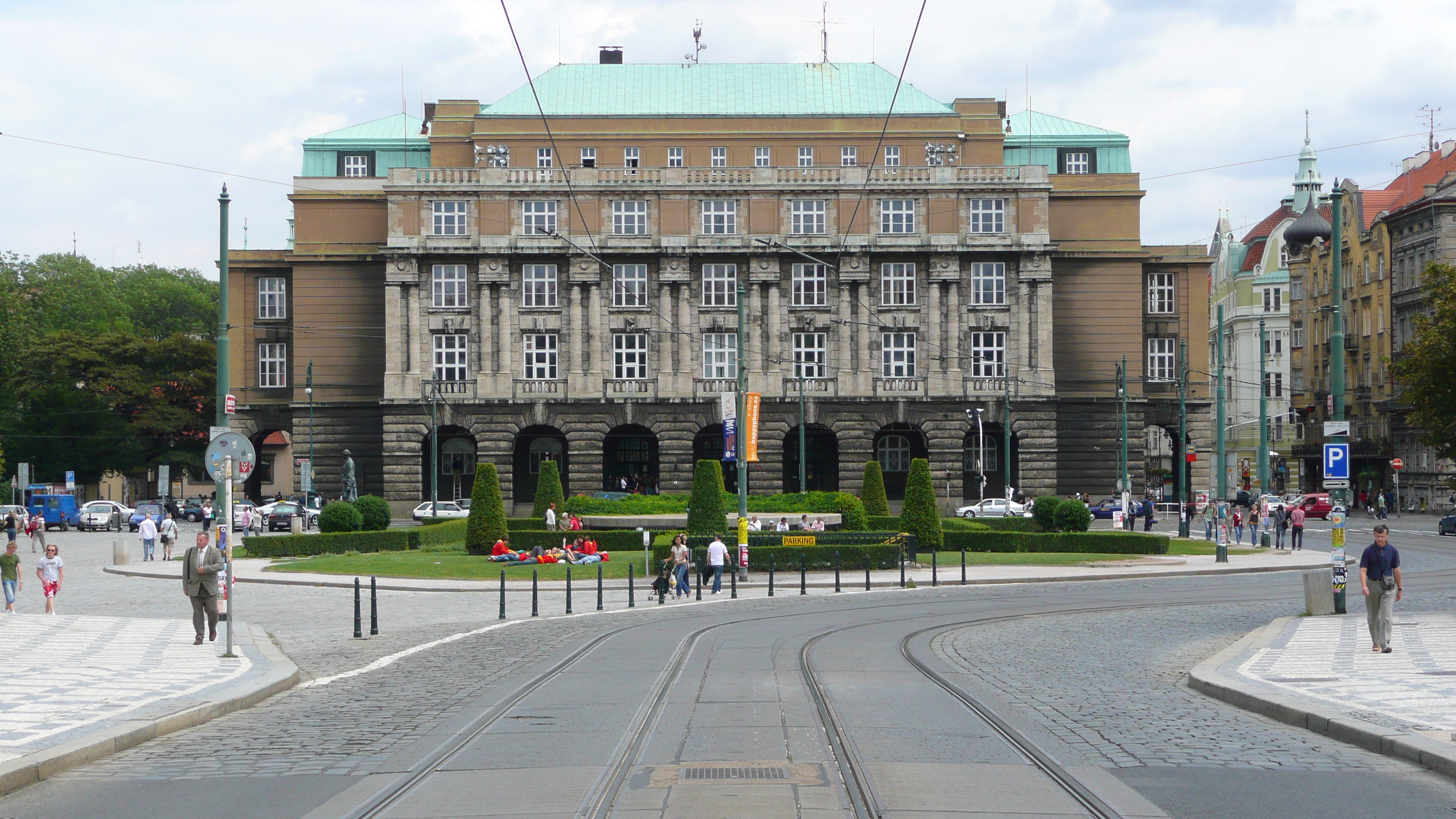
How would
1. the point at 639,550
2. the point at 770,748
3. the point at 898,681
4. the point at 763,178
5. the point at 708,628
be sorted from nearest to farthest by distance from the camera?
the point at 770,748 < the point at 898,681 < the point at 708,628 < the point at 639,550 < the point at 763,178

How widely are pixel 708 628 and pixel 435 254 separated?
165 ft

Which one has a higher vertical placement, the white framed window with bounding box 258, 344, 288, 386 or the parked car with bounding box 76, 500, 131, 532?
the white framed window with bounding box 258, 344, 288, 386

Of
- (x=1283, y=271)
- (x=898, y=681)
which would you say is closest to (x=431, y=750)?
(x=898, y=681)

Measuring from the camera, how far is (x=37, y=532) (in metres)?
45.4

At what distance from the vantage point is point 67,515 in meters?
Result: 71.1

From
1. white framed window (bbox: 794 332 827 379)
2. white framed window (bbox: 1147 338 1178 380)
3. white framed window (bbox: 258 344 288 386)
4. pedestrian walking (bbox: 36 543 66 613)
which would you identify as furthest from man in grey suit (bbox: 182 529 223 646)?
white framed window (bbox: 1147 338 1178 380)

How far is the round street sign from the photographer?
19469 millimetres

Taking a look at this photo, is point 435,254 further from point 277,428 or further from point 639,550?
point 639,550

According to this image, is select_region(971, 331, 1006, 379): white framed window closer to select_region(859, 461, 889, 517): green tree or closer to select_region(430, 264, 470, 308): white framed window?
select_region(859, 461, 889, 517): green tree

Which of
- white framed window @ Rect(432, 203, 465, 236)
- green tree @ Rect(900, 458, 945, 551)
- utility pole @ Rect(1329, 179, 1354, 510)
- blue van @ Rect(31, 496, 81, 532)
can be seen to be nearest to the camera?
utility pole @ Rect(1329, 179, 1354, 510)

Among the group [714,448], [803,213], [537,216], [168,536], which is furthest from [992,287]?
[168,536]

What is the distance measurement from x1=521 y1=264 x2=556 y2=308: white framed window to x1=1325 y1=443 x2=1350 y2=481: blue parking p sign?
170ft

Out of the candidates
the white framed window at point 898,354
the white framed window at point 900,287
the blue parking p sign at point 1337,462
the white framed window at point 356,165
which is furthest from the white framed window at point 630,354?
the blue parking p sign at point 1337,462

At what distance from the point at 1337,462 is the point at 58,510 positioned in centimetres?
6412
